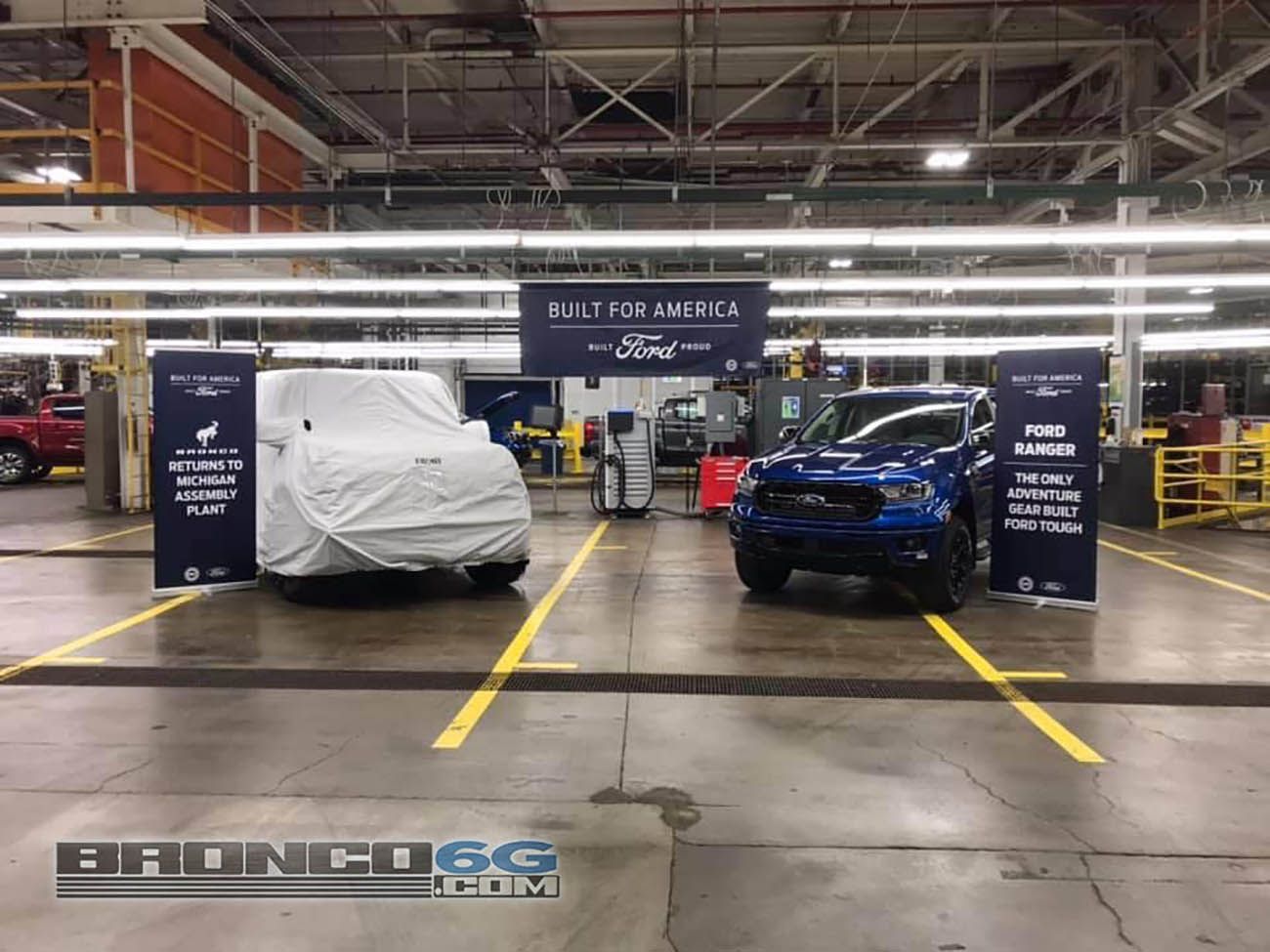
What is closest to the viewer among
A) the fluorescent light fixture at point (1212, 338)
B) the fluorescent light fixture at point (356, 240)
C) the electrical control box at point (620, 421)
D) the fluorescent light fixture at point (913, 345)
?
the fluorescent light fixture at point (356, 240)

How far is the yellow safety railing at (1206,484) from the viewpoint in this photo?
1218 cm

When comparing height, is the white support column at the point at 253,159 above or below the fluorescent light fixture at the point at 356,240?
above

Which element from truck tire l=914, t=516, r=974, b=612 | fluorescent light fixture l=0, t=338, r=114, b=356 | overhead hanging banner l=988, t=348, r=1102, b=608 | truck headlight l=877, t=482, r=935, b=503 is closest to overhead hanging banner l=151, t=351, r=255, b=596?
truck headlight l=877, t=482, r=935, b=503

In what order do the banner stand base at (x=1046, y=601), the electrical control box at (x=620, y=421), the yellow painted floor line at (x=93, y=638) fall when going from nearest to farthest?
the yellow painted floor line at (x=93, y=638) < the banner stand base at (x=1046, y=601) < the electrical control box at (x=620, y=421)

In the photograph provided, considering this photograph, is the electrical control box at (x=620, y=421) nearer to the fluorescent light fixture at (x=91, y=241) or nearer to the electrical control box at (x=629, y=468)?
the electrical control box at (x=629, y=468)

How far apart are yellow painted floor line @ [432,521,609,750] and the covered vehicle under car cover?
0.66 meters

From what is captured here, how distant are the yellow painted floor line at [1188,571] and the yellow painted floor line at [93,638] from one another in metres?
9.48

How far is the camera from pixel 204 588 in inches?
309

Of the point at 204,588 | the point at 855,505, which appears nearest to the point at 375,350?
the point at 204,588

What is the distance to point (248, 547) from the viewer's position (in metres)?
8.10

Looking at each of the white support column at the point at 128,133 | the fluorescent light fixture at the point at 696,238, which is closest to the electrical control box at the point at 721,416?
the fluorescent light fixture at the point at 696,238

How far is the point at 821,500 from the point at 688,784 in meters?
3.64

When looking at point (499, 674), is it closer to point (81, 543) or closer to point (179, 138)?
point (81, 543)

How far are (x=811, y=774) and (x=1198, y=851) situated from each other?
150 centimetres
